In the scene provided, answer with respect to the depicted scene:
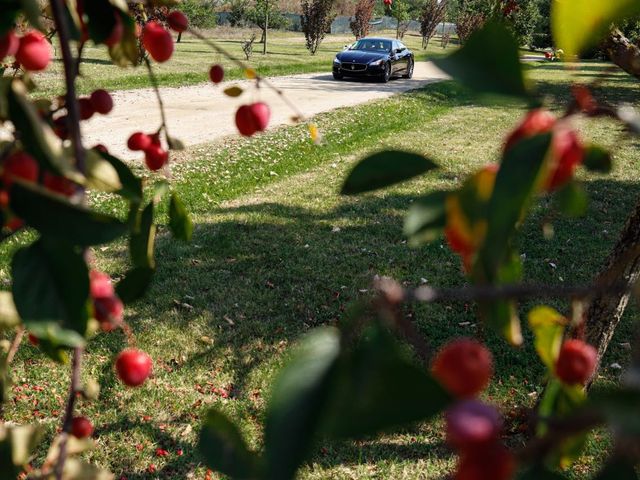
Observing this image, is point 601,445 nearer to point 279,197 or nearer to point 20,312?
point 20,312

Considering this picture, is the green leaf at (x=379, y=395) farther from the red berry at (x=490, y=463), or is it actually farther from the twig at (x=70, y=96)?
the twig at (x=70, y=96)

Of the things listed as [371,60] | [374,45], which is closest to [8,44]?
[371,60]

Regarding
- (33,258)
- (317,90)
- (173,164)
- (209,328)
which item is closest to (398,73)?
(317,90)

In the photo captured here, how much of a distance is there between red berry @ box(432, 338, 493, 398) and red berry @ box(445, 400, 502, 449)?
0.13 feet

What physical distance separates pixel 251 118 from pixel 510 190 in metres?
0.57

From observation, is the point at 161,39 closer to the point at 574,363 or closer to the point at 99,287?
the point at 99,287

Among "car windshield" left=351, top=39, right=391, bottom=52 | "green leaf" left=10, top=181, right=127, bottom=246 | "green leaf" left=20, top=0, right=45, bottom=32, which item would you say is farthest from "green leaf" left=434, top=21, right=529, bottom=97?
"car windshield" left=351, top=39, right=391, bottom=52

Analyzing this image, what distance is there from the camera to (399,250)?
4457mm

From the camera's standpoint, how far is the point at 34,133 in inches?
18.7

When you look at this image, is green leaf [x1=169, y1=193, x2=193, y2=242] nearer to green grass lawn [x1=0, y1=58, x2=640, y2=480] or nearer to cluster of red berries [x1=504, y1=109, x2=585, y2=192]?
green grass lawn [x1=0, y1=58, x2=640, y2=480]

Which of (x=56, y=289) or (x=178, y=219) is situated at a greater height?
(x=56, y=289)

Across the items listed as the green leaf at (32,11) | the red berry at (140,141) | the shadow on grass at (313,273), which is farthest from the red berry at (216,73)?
the shadow on grass at (313,273)

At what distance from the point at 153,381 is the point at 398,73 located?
14.4 metres

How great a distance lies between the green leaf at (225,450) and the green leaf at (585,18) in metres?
0.41
